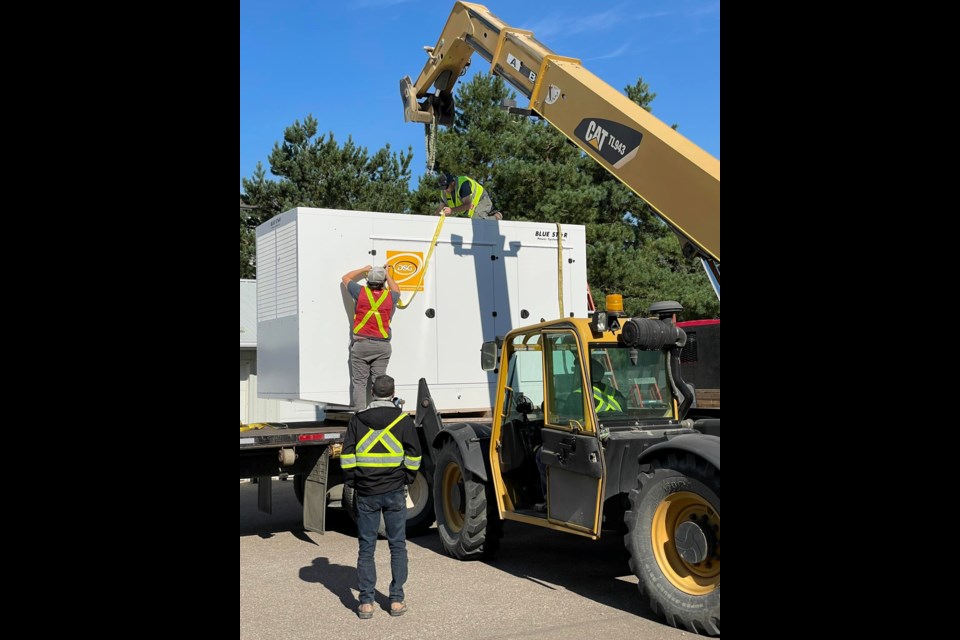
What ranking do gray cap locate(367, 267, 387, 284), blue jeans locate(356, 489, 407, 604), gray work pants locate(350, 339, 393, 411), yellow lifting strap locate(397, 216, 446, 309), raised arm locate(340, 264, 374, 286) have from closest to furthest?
blue jeans locate(356, 489, 407, 604) < gray cap locate(367, 267, 387, 284) < gray work pants locate(350, 339, 393, 411) < raised arm locate(340, 264, 374, 286) < yellow lifting strap locate(397, 216, 446, 309)

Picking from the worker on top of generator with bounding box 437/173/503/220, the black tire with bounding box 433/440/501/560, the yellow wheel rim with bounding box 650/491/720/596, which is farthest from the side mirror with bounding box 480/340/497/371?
the worker on top of generator with bounding box 437/173/503/220

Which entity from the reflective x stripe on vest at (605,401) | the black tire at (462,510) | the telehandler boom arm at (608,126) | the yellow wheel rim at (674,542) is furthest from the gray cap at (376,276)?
the yellow wheel rim at (674,542)

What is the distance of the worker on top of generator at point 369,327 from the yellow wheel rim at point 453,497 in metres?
1.40

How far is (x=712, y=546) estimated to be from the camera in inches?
221

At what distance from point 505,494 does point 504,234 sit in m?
3.87

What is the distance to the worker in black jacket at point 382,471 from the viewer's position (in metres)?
6.37

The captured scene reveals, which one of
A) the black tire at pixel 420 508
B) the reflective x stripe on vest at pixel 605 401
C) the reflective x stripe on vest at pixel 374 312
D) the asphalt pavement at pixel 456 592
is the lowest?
the asphalt pavement at pixel 456 592

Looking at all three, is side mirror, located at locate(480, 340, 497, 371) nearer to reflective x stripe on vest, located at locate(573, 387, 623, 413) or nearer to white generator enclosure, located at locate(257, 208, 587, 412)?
reflective x stripe on vest, located at locate(573, 387, 623, 413)

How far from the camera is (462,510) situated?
845 centimetres

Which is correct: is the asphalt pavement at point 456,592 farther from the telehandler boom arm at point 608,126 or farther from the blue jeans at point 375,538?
the telehandler boom arm at point 608,126

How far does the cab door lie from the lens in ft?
21.4

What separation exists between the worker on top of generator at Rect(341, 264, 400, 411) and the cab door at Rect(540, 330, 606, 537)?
2753 millimetres

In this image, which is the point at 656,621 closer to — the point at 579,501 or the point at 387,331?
the point at 579,501

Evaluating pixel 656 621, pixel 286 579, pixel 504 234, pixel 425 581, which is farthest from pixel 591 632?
pixel 504 234
